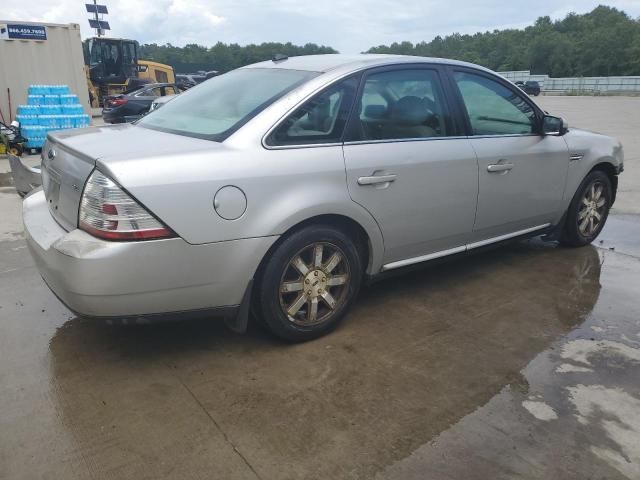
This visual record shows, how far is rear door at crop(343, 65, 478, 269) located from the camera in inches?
127

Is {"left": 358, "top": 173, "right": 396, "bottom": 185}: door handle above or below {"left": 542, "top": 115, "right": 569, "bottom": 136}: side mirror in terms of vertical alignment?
below

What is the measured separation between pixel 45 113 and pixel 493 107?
9848mm

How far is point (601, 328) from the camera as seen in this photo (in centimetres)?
346

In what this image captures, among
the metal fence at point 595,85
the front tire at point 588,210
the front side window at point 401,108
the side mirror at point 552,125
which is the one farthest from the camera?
the metal fence at point 595,85

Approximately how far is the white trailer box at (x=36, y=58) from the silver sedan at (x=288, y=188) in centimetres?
1069

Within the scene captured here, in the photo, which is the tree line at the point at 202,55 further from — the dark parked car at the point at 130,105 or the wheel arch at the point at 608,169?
the wheel arch at the point at 608,169

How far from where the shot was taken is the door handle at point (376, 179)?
315 cm

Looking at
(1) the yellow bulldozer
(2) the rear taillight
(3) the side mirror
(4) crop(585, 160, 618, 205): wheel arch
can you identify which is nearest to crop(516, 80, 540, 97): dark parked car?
(1) the yellow bulldozer

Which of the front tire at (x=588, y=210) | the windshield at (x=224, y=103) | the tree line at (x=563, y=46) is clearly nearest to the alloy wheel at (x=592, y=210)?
the front tire at (x=588, y=210)

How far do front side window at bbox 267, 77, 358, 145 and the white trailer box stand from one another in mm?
11782

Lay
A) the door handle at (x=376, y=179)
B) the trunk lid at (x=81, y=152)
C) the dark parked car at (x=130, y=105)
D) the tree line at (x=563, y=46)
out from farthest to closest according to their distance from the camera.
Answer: the tree line at (x=563, y=46)
the dark parked car at (x=130, y=105)
the door handle at (x=376, y=179)
the trunk lid at (x=81, y=152)

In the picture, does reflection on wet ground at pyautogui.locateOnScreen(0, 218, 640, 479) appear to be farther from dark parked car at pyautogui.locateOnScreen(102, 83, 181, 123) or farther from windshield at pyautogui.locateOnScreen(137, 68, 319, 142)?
dark parked car at pyautogui.locateOnScreen(102, 83, 181, 123)

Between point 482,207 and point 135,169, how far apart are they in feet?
7.97

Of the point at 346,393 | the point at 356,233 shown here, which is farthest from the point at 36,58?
the point at 346,393
